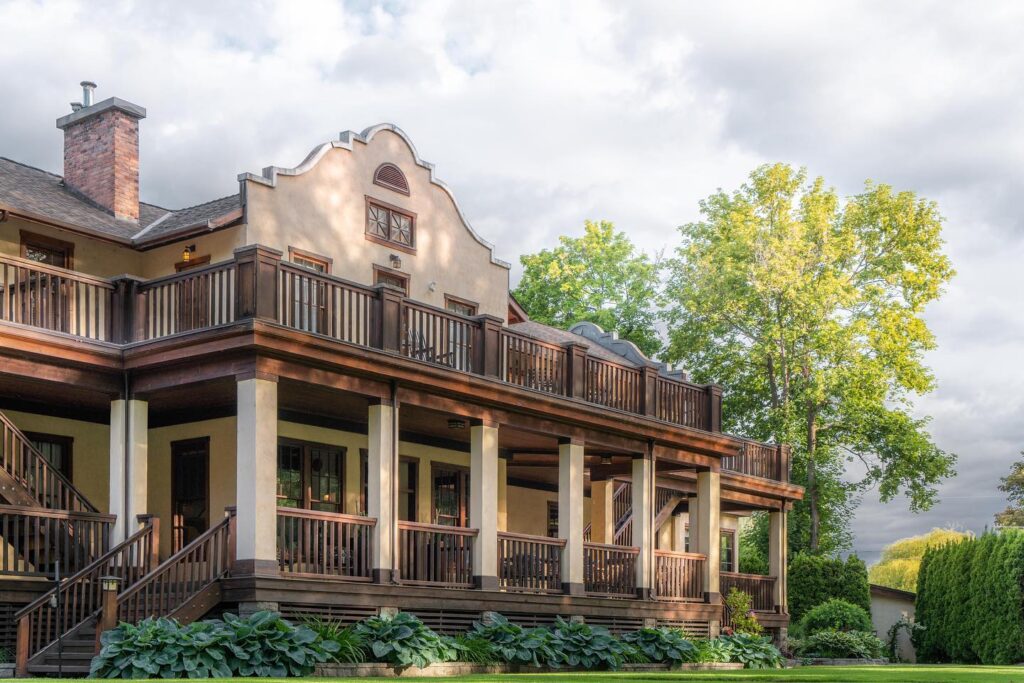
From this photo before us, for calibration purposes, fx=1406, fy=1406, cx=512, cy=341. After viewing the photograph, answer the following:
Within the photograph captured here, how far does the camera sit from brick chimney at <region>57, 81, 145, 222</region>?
86.1ft

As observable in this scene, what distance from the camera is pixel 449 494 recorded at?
2845cm

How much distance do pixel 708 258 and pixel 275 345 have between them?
29388mm

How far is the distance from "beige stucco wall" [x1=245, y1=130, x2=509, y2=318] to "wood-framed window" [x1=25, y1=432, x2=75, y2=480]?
4.60 m

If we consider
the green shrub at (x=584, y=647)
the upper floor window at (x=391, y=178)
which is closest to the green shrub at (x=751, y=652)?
the green shrub at (x=584, y=647)

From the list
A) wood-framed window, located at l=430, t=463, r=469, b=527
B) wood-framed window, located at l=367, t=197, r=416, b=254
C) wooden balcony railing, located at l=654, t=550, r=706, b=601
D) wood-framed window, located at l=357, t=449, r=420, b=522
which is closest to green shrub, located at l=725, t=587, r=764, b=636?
wooden balcony railing, located at l=654, t=550, r=706, b=601

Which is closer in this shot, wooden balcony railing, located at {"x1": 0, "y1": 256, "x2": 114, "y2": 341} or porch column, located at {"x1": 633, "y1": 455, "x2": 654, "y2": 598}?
wooden balcony railing, located at {"x1": 0, "y1": 256, "x2": 114, "y2": 341}

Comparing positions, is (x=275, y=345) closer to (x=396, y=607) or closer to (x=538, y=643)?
(x=396, y=607)

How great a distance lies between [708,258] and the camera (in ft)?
153

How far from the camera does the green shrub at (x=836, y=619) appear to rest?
35938 millimetres

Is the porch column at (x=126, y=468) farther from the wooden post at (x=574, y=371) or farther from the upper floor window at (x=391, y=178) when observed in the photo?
the wooden post at (x=574, y=371)

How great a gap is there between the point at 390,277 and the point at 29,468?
8646 mm

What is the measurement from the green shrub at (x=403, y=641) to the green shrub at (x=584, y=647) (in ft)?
9.75

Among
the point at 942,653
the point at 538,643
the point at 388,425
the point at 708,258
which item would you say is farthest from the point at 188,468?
the point at 708,258

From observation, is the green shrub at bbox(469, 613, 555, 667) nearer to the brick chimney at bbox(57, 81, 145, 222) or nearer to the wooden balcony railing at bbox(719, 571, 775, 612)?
the brick chimney at bbox(57, 81, 145, 222)
